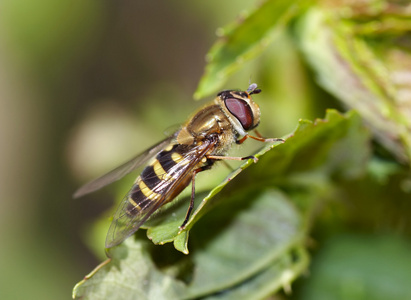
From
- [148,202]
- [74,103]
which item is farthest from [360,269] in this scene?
[74,103]

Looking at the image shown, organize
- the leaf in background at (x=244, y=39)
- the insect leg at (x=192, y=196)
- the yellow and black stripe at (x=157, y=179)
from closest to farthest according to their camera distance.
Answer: the insect leg at (x=192, y=196)
the yellow and black stripe at (x=157, y=179)
the leaf in background at (x=244, y=39)

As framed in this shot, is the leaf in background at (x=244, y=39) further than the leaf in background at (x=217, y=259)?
Yes

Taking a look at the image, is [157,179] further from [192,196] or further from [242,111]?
[242,111]

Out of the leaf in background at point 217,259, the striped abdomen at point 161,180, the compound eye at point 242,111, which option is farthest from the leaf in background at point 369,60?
the striped abdomen at point 161,180

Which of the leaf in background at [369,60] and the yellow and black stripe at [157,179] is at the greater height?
the yellow and black stripe at [157,179]

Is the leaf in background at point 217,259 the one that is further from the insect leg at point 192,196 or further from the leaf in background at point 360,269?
the leaf in background at point 360,269
